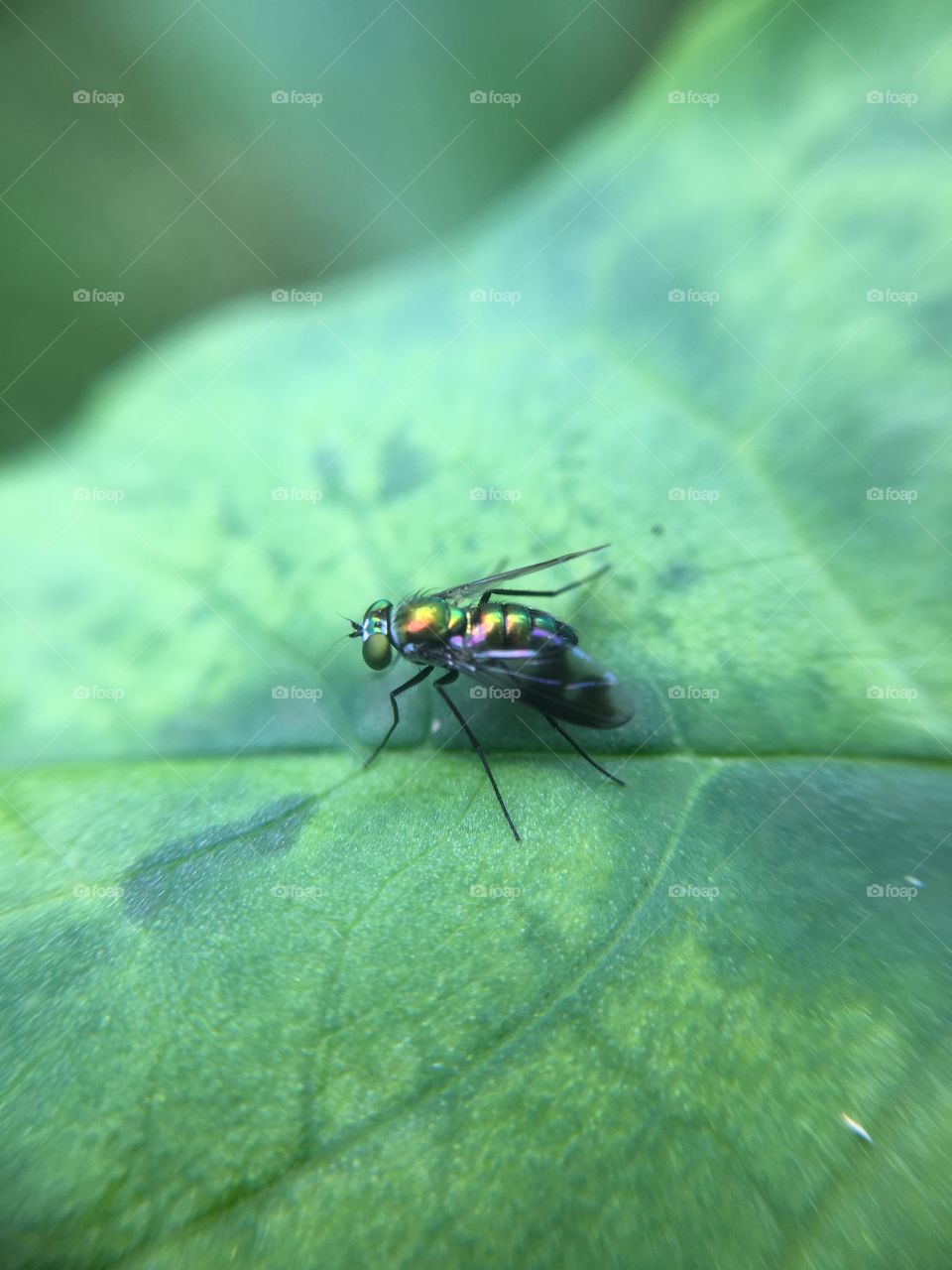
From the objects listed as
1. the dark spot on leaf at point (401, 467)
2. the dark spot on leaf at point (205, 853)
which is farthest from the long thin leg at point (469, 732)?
the dark spot on leaf at point (401, 467)

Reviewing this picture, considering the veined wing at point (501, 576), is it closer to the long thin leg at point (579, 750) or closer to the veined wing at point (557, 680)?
the veined wing at point (557, 680)

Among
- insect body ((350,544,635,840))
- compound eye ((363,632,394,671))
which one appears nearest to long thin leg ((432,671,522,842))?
insect body ((350,544,635,840))

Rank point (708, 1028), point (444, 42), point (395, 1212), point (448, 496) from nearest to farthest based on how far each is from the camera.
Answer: point (395, 1212), point (708, 1028), point (448, 496), point (444, 42)

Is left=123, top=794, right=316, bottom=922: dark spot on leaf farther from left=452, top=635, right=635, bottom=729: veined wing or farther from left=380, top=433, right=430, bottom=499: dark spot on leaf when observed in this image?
left=380, top=433, right=430, bottom=499: dark spot on leaf

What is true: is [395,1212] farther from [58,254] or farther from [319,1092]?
[58,254]

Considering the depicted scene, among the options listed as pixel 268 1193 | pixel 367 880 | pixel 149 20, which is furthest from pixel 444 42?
pixel 268 1193

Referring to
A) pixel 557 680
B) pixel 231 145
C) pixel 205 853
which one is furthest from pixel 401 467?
pixel 231 145
